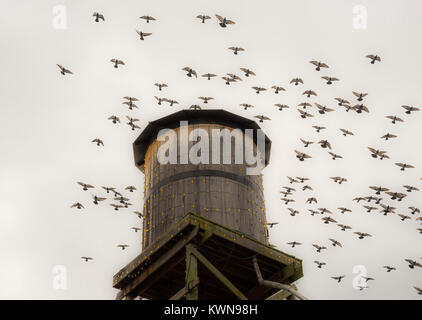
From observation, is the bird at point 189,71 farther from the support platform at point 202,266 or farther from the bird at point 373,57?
the support platform at point 202,266

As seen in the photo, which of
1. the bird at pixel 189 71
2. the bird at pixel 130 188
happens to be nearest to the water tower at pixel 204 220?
the bird at pixel 189 71

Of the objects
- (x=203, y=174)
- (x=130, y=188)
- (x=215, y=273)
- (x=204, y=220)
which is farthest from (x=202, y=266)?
Answer: (x=130, y=188)

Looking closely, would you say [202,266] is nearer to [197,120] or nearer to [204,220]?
[204,220]

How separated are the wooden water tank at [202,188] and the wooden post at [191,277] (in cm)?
244

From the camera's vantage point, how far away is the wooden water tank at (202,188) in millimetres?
21953

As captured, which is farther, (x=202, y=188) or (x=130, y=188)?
(x=130, y=188)

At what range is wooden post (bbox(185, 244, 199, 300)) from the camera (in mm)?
18812

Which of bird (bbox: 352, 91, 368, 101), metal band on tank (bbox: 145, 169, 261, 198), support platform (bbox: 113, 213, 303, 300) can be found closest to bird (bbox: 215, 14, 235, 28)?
bird (bbox: 352, 91, 368, 101)

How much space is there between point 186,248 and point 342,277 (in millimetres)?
20848

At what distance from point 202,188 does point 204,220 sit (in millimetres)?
2338

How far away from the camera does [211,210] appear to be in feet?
71.6

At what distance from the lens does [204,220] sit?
2016cm
